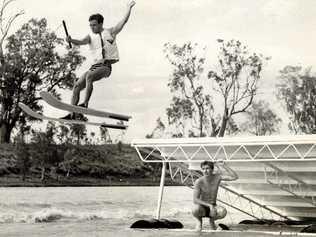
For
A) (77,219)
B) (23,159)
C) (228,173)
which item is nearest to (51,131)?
(23,159)

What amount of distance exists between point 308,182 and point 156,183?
37524mm

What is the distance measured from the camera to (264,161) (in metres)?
13.9

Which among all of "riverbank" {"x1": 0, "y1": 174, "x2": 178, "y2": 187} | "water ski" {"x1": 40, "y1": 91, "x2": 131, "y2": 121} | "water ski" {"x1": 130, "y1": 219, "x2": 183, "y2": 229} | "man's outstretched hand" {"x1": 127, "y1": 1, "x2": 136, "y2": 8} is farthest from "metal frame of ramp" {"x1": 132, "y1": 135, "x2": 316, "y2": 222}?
"riverbank" {"x1": 0, "y1": 174, "x2": 178, "y2": 187}

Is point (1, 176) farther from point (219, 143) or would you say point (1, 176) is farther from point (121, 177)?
point (219, 143)

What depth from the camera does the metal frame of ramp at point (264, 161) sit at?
13.4m

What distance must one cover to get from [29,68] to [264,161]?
1377 inches

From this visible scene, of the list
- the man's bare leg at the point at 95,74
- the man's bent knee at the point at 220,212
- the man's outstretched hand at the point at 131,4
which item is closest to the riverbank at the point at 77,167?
the man's bent knee at the point at 220,212

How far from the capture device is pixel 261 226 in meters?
15.9

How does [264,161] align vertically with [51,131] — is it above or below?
below

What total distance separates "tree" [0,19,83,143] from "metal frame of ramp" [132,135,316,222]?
29.7m

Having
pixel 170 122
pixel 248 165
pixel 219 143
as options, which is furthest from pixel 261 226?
pixel 170 122

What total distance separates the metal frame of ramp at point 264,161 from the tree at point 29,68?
2966 centimetres

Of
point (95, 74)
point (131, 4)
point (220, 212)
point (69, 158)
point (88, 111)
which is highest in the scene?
point (69, 158)

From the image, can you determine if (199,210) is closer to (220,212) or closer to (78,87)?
(220,212)
